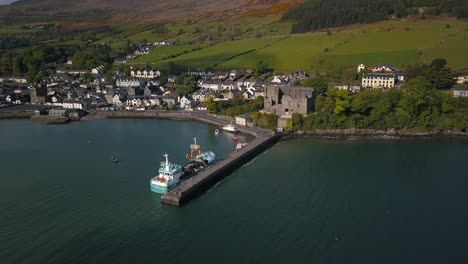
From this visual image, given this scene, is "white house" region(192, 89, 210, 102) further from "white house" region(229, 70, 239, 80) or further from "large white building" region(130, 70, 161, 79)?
"large white building" region(130, 70, 161, 79)

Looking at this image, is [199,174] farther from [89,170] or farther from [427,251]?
[427,251]

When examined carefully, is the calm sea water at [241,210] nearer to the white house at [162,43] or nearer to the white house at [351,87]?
the white house at [351,87]

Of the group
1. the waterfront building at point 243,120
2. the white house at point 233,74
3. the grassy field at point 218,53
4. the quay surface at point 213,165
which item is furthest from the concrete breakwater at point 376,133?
the grassy field at point 218,53

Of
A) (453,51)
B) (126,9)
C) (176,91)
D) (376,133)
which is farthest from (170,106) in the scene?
(126,9)

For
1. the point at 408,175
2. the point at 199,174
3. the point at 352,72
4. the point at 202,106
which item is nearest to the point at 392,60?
the point at 352,72

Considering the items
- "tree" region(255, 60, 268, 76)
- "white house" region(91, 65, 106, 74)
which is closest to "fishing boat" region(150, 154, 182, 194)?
"tree" region(255, 60, 268, 76)
